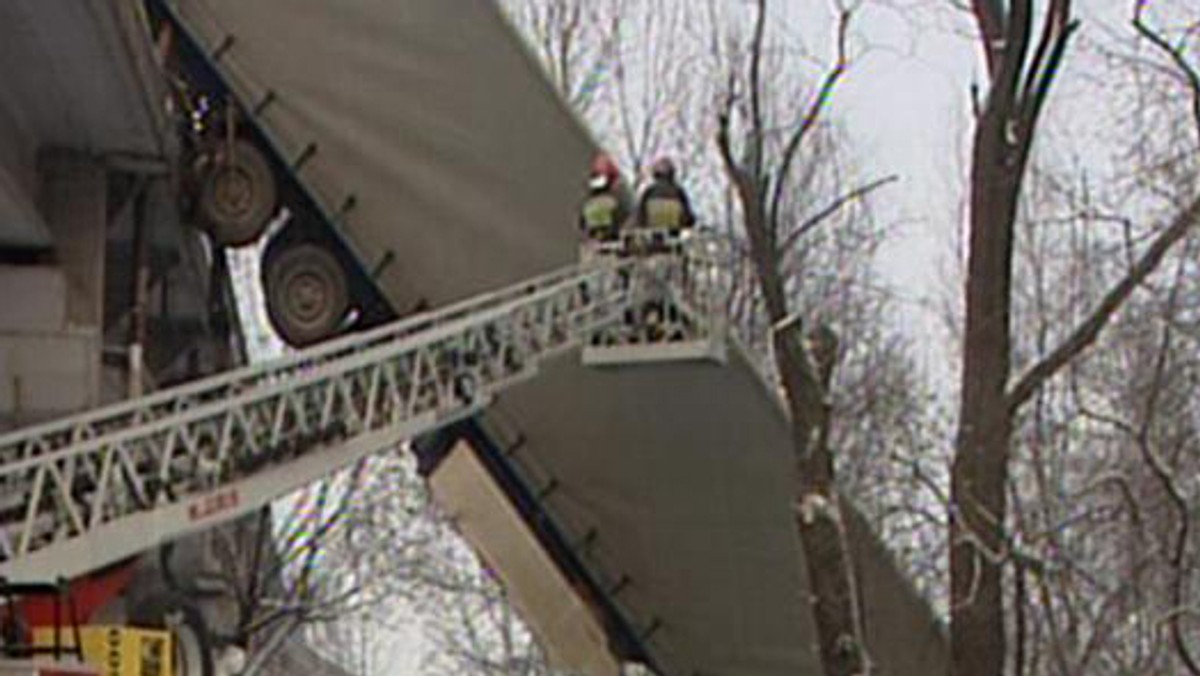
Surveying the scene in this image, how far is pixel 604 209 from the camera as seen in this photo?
17016 millimetres

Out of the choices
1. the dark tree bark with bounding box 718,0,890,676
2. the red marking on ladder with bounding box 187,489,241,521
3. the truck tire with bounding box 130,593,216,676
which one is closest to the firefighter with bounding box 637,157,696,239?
the dark tree bark with bounding box 718,0,890,676

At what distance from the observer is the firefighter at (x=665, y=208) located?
16781 mm

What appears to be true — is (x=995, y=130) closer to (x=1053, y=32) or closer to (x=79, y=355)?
(x=1053, y=32)

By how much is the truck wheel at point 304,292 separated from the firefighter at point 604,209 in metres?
3.31

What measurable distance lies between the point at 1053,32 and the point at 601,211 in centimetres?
499

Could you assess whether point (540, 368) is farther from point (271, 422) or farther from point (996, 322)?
point (996, 322)

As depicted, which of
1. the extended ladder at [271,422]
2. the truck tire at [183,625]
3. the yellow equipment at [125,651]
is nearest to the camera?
the extended ladder at [271,422]

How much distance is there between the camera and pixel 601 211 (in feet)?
55.8

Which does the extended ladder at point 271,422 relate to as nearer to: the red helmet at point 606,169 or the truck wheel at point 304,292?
the red helmet at point 606,169

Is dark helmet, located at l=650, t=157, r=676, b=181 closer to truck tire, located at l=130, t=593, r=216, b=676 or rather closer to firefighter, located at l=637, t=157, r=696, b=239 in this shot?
firefighter, located at l=637, t=157, r=696, b=239

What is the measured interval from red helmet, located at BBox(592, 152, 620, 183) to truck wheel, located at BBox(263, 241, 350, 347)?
310 centimetres

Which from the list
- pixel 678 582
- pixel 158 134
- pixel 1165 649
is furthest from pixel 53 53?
pixel 1165 649

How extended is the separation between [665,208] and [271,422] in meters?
3.81

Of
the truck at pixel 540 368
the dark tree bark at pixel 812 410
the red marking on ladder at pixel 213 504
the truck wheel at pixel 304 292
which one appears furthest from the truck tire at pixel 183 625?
the dark tree bark at pixel 812 410
